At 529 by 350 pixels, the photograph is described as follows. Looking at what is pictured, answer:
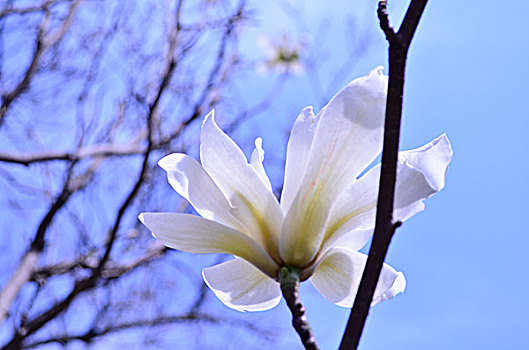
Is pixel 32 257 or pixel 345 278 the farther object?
pixel 32 257

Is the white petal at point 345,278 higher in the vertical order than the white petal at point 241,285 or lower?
higher

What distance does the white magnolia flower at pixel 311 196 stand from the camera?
296 mm

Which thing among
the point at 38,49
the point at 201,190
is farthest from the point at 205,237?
the point at 38,49

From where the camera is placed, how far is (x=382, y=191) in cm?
21

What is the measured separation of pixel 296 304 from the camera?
0.25m

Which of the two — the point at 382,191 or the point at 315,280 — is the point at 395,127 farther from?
the point at 315,280

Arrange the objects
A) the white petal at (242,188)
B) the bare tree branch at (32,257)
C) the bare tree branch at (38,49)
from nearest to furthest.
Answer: the white petal at (242,188) → the bare tree branch at (32,257) → the bare tree branch at (38,49)

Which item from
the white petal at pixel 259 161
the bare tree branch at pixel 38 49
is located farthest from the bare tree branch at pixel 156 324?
the white petal at pixel 259 161

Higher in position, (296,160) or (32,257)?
(296,160)

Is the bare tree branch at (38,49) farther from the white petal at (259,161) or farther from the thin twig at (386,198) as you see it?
the thin twig at (386,198)

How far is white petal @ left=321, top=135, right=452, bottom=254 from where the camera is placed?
0.92 ft

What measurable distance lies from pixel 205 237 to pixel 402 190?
106 millimetres

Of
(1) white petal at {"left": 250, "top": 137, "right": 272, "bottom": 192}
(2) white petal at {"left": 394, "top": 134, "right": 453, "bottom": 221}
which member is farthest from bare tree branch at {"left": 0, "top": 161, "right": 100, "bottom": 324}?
(2) white petal at {"left": 394, "top": 134, "right": 453, "bottom": 221}

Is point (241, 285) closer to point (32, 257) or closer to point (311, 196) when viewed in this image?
point (311, 196)
